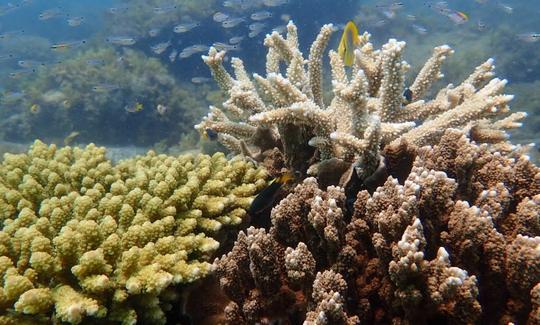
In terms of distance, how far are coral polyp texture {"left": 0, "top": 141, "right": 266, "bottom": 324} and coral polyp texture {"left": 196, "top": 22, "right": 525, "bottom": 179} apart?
0.43 metres

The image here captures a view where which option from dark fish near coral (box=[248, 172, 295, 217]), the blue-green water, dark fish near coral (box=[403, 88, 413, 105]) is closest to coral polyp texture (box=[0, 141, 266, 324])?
dark fish near coral (box=[248, 172, 295, 217])

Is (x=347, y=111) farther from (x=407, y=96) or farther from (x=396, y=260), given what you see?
(x=396, y=260)

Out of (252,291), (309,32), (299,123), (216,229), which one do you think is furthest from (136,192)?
(309,32)

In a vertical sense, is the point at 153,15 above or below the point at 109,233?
below

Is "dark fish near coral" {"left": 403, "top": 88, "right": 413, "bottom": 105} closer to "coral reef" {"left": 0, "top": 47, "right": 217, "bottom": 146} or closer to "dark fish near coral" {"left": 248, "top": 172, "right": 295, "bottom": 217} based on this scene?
"dark fish near coral" {"left": 248, "top": 172, "right": 295, "bottom": 217}

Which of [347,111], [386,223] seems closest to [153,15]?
[347,111]

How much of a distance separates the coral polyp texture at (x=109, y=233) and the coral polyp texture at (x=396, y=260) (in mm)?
429

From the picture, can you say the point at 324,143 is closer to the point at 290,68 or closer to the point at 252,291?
the point at 290,68

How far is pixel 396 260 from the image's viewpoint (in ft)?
6.47

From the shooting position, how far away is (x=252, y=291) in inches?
91.4

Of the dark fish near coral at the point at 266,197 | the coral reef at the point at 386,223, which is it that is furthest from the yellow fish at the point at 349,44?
the dark fish near coral at the point at 266,197

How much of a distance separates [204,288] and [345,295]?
3.60 feet

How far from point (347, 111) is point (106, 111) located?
572 inches

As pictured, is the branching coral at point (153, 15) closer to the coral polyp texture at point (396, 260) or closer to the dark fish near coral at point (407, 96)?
the dark fish near coral at point (407, 96)
